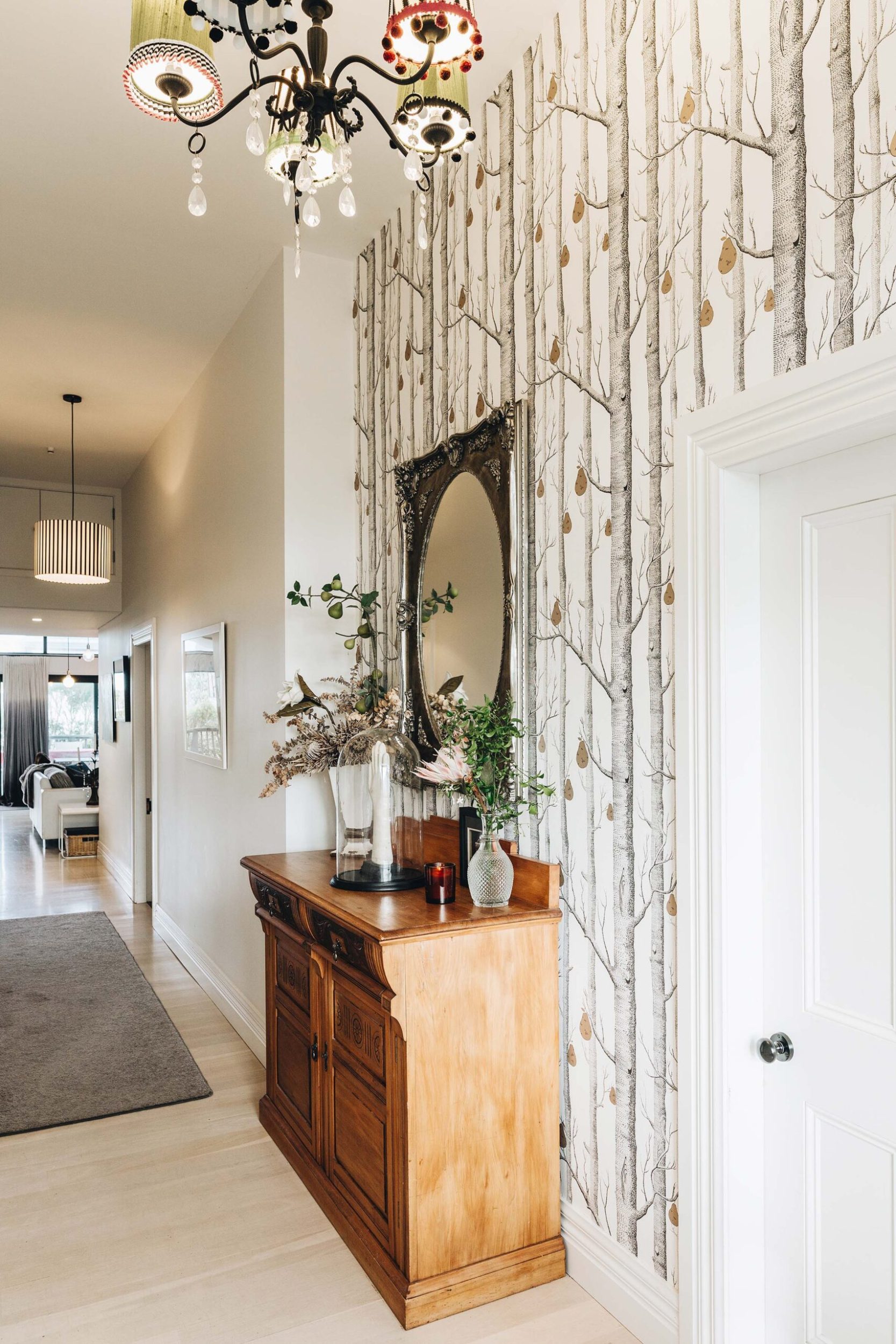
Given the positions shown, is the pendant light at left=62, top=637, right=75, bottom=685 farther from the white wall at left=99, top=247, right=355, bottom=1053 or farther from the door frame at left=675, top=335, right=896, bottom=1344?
the door frame at left=675, top=335, right=896, bottom=1344

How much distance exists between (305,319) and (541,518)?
1780 mm

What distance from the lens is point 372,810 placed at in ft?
8.91

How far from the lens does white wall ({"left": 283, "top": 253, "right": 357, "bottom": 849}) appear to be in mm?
3486

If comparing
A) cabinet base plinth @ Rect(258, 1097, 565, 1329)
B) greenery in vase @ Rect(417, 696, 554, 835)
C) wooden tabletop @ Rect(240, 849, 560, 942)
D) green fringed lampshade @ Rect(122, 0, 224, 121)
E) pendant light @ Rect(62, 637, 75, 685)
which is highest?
green fringed lampshade @ Rect(122, 0, 224, 121)

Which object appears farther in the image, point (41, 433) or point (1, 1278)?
point (41, 433)

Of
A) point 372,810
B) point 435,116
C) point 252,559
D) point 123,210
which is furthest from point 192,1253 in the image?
point 123,210

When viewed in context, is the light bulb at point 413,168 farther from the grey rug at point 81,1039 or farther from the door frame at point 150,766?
the door frame at point 150,766

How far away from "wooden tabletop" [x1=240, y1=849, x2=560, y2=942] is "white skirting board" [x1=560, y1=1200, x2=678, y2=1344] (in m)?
0.77

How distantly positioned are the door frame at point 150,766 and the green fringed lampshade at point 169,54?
4999 millimetres

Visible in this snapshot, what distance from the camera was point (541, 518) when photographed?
239 centimetres

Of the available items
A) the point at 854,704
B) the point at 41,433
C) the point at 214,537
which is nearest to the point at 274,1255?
the point at 854,704

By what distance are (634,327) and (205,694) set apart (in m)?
3.19

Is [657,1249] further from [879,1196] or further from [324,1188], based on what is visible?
[324,1188]

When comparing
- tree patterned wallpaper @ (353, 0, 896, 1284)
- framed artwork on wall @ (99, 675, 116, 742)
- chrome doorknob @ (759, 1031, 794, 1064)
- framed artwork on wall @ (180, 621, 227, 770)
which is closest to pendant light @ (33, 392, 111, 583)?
framed artwork on wall @ (180, 621, 227, 770)
